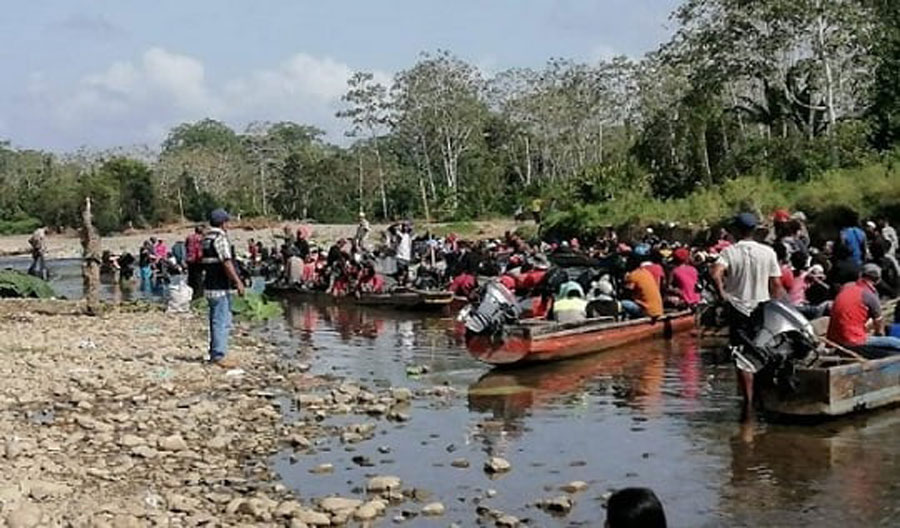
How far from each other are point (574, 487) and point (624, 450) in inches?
56.2

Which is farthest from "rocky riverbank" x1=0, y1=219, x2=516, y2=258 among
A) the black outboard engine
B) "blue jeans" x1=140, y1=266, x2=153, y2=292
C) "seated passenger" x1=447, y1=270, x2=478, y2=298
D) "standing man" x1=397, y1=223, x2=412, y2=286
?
the black outboard engine

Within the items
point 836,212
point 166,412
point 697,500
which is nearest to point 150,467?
point 166,412

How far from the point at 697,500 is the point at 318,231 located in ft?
183

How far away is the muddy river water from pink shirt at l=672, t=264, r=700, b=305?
9.14ft

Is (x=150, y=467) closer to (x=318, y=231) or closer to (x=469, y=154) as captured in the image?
(x=318, y=231)

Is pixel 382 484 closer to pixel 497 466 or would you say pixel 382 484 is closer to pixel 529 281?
pixel 497 466

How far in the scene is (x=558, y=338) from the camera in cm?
1510

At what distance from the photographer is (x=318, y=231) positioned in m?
64.1

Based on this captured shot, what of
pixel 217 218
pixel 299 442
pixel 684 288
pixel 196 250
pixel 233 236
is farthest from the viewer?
pixel 233 236

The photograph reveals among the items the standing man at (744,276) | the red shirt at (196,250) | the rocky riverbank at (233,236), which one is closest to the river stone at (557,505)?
the standing man at (744,276)

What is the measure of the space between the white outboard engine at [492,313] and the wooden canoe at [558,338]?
0.11 m

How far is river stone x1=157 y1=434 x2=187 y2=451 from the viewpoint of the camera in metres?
10.3

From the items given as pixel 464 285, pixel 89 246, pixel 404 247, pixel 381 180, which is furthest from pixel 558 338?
pixel 381 180

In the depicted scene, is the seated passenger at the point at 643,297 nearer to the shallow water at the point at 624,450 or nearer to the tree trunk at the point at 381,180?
the shallow water at the point at 624,450
